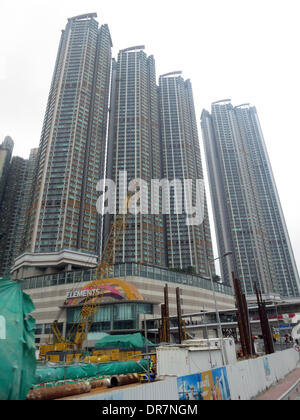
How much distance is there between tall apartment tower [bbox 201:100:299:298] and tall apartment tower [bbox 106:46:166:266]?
5804 cm

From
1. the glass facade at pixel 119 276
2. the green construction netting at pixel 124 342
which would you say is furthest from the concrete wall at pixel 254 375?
the glass facade at pixel 119 276

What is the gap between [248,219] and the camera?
17300cm

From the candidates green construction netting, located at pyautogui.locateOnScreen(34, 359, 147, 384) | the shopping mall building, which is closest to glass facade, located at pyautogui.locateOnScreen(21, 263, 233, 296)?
the shopping mall building

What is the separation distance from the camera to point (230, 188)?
182375 mm

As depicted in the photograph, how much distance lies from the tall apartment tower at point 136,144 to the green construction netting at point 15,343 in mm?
110906

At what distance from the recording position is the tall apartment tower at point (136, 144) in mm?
126000

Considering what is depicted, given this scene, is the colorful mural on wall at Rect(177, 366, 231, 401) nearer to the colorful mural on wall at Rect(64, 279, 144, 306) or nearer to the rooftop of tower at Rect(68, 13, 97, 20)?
the colorful mural on wall at Rect(64, 279, 144, 306)

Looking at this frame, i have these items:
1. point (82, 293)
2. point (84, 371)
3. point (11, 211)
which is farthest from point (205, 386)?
point (11, 211)

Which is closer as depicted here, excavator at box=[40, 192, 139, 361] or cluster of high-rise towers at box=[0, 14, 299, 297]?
excavator at box=[40, 192, 139, 361]

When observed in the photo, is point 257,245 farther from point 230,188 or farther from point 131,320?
point 131,320

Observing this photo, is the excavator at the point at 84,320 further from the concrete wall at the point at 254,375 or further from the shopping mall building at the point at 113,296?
the concrete wall at the point at 254,375

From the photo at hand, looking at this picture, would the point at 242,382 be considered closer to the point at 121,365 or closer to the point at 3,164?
the point at 121,365

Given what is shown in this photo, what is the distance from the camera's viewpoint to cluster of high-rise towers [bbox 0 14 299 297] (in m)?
112

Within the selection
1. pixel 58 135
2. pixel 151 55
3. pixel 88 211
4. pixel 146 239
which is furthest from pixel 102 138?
pixel 151 55
